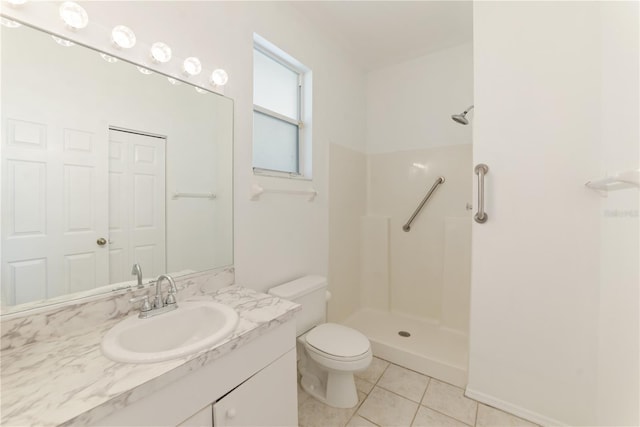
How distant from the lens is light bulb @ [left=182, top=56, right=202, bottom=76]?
115 centimetres

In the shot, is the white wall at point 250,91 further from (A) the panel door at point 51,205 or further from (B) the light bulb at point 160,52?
(A) the panel door at point 51,205

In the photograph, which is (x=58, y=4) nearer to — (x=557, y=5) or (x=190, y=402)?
(x=190, y=402)

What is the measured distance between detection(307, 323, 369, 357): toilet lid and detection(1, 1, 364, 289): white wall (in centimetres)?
40

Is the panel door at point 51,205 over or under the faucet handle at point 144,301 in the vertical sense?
over

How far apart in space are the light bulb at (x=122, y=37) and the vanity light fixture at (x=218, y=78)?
340 mm

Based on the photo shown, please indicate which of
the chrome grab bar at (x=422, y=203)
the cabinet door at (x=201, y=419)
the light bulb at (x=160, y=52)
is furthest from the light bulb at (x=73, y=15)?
the chrome grab bar at (x=422, y=203)

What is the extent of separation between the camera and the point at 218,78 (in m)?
1.26

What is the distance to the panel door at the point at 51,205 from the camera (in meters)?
0.78

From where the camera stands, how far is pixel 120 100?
101cm

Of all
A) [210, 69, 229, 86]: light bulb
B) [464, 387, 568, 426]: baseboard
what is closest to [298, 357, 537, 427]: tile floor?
[464, 387, 568, 426]: baseboard

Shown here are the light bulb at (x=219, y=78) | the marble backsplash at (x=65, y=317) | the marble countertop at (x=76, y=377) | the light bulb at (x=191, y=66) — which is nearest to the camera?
the marble countertop at (x=76, y=377)

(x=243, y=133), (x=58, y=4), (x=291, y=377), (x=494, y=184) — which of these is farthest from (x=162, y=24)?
(x=494, y=184)

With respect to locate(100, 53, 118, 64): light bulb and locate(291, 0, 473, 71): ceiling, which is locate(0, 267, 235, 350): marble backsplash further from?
locate(291, 0, 473, 71): ceiling

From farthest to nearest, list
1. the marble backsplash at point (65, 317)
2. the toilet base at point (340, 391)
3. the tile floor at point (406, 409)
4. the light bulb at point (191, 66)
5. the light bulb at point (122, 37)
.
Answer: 1. the toilet base at point (340, 391)
2. the tile floor at point (406, 409)
3. the light bulb at point (191, 66)
4. the light bulb at point (122, 37)
5. the marble backsplash at point (65, 317)
